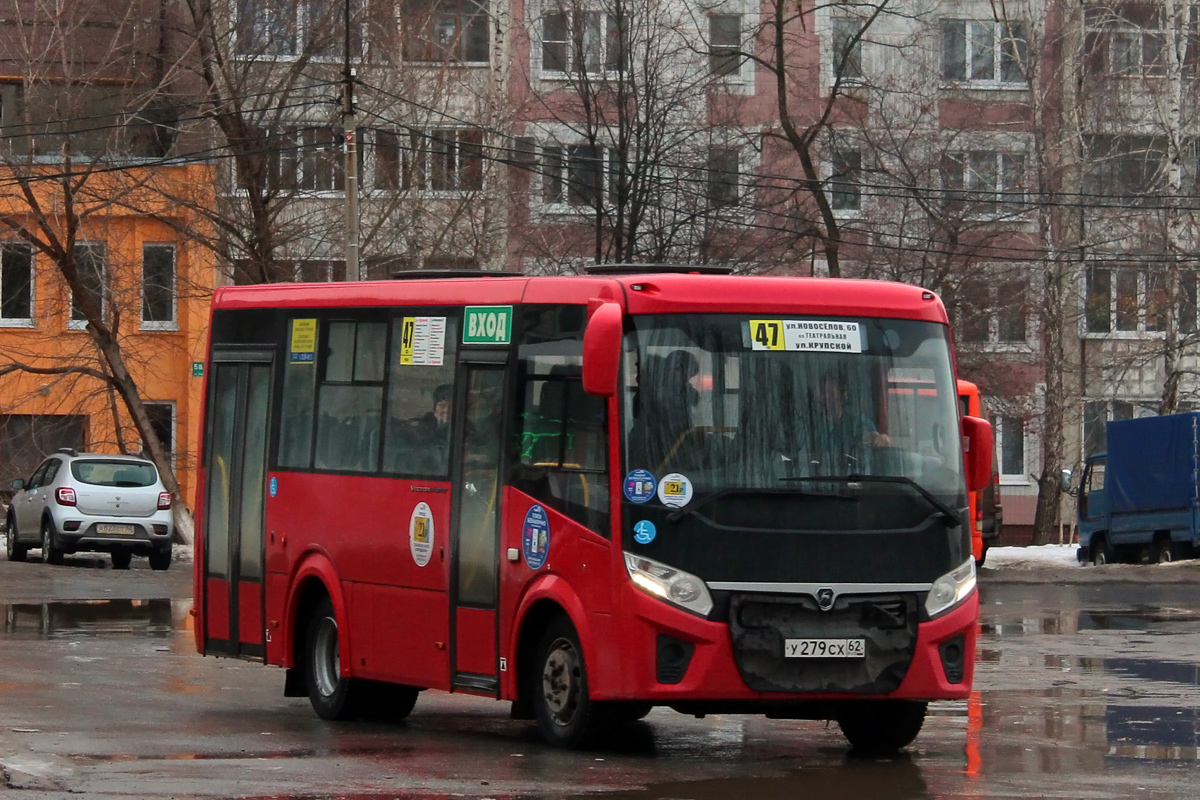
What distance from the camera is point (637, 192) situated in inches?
1574

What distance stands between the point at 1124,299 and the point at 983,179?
14.3 feet

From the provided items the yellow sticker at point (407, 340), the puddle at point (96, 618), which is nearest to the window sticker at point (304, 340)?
the yellow sticker at point (407, 340)

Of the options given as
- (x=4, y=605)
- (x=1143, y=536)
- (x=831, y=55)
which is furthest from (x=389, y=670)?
(x=831, y=55)

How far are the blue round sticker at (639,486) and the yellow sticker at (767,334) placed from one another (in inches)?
34.2

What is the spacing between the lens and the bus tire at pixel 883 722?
11.2 m

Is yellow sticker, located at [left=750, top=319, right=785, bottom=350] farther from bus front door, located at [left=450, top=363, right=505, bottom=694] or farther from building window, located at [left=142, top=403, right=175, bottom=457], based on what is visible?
building window, located at [left=142, top=403, right=175, bottom=457]

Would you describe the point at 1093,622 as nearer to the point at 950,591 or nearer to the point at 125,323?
the point at 950,591

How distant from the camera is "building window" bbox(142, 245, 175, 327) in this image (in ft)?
133

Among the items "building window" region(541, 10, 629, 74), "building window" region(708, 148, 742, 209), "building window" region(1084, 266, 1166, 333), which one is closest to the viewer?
"building window" region(541, 10, 629, 74)

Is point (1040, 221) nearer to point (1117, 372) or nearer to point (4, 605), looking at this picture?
point (1117, 372)

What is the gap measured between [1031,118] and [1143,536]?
12.3 meters

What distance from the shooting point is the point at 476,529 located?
38.8 ft

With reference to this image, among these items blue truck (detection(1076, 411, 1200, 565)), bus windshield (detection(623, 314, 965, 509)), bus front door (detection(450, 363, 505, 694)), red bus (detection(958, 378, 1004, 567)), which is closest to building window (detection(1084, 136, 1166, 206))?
blue truck (detection(1076, 411, 1200, 565))

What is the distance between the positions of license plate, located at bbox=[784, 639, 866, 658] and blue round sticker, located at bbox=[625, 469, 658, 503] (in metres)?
0.96
